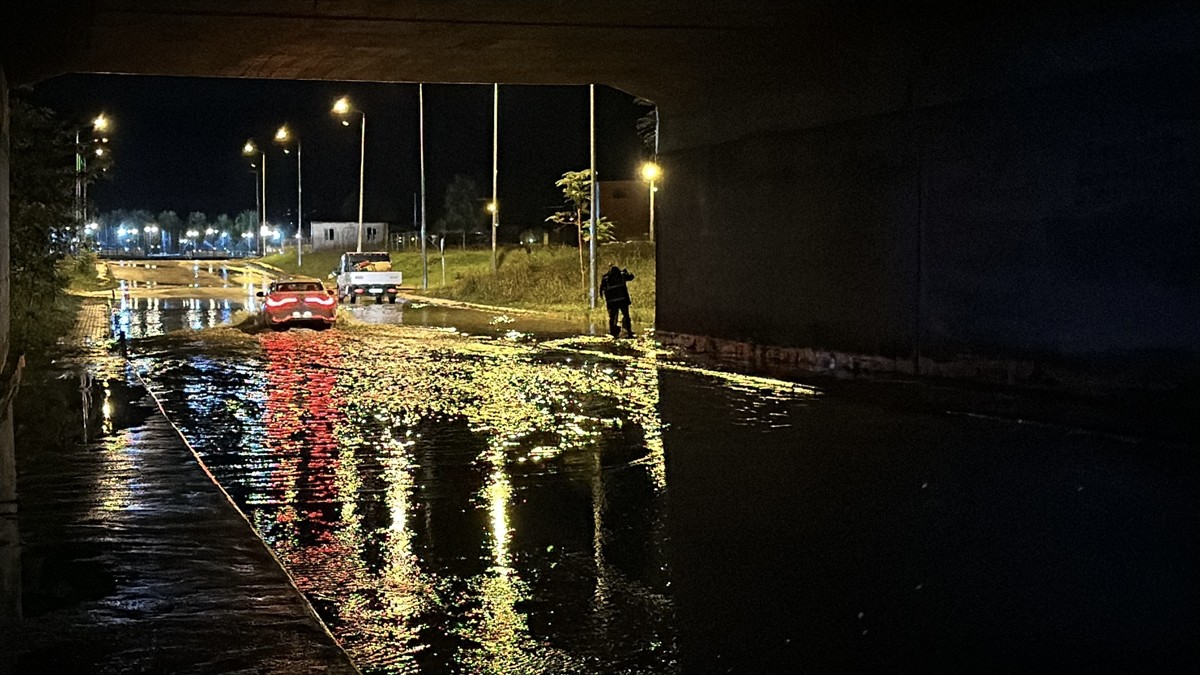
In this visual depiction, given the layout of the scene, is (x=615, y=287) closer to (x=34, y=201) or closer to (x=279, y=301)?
(x=279, y=301)

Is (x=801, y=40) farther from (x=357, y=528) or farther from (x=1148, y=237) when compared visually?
(x=357, y=528)

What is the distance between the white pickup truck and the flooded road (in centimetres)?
3554

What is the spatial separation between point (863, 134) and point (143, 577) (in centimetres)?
1495

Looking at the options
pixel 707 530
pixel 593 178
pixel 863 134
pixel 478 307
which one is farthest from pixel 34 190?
pixel 707 530

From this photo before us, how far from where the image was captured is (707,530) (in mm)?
9641

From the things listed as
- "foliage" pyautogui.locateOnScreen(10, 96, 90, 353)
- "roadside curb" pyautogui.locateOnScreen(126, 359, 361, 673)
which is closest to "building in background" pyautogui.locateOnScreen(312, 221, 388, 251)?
"foliage" pyautogui.locateOnScreen(10, 96, 90, 353)

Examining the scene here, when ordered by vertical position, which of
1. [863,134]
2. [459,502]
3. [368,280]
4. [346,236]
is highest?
[346,236]

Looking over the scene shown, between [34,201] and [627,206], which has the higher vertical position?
[627,206]

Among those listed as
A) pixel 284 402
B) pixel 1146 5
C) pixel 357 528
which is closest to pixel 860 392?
pixel 1146 5

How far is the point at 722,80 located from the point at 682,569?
17.5 m

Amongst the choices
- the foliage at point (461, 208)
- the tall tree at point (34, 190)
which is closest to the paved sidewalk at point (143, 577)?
the tall tree at point (34, 190)

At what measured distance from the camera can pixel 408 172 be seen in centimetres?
12750

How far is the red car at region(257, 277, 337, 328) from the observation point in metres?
34.0

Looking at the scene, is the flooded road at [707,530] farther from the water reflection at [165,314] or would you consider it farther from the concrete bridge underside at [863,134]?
the water reflection at [165,314]
